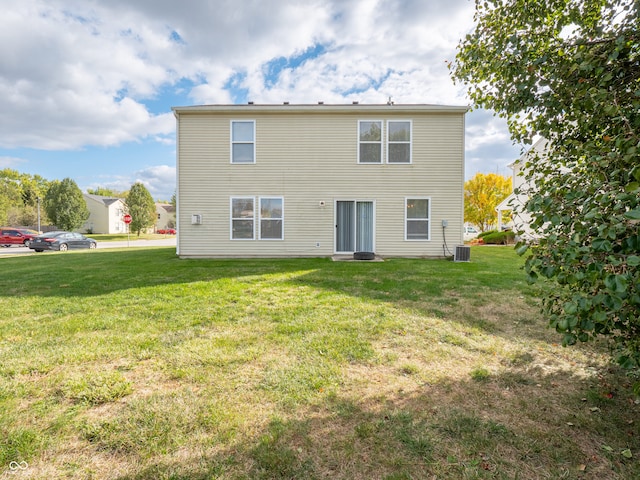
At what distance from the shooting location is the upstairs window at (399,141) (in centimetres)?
1056

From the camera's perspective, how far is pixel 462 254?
9.87 meters

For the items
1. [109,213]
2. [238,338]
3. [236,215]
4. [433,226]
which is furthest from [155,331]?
[109,213]

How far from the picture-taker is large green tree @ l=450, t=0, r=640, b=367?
4.31 ft

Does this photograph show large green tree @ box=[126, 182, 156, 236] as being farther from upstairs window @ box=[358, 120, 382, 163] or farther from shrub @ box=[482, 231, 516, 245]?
shrub @ box=[482, 231, 516, 245]

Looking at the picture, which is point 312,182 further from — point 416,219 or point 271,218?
point 416,219

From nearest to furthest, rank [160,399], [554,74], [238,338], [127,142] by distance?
[554,74]
[160,399]
[238,338]
[127,142]

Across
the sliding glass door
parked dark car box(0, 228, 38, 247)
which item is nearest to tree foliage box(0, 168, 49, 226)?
parked dark car box(0, 228, 38, 247)

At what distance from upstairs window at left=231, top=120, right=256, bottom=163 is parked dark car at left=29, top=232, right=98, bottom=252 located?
14.2 metres

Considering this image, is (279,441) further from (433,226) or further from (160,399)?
(433,226)

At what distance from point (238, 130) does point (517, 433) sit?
11.0m

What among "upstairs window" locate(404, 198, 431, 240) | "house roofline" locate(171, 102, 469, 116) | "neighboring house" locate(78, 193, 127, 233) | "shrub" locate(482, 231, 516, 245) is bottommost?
"shrub" locate(482, 231, 516, 245)

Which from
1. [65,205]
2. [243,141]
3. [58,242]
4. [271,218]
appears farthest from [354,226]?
→ [65,205]

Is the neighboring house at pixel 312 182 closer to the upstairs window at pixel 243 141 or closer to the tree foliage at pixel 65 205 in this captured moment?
the upstairs window at pixel 243 141

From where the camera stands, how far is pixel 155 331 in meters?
3.80
